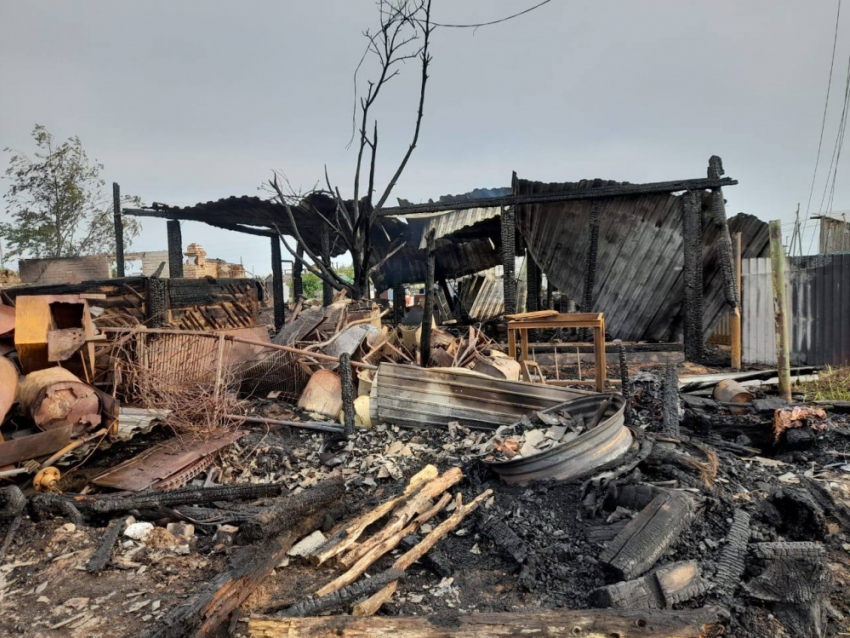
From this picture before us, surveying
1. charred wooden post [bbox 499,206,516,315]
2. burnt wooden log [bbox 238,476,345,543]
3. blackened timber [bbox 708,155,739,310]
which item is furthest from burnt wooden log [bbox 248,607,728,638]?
charred wooden post [bbox 499,206,516,315]

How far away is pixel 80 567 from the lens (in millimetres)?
3623

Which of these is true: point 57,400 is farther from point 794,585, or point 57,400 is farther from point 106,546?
point 794,585

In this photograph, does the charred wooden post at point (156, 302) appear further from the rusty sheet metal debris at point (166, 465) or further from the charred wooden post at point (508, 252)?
the charred wooden post at point (508, 252)

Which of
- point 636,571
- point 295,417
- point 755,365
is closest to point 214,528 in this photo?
point 295,417

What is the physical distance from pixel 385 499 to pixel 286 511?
0.93 meters

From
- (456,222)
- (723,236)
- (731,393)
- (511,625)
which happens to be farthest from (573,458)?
(456,222)

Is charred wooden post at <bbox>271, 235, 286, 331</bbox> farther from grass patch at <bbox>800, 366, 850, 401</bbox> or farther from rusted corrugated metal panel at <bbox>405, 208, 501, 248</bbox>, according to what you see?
grass patch at <bbox>800, 366, 850, 401</bbox>

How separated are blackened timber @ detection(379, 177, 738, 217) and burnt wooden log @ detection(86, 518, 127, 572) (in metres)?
8.97

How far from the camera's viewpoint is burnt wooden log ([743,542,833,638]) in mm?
2854

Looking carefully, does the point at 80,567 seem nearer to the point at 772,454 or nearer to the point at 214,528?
the point at 214,528

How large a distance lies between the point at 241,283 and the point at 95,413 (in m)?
7.09

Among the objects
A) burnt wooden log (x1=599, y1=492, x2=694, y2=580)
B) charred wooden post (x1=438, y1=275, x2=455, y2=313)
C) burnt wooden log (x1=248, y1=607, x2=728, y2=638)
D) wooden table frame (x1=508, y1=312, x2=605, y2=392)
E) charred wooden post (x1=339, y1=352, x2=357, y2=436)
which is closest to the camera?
burnt wooden log (x1=248, y1=607, x2=728, y2=638)

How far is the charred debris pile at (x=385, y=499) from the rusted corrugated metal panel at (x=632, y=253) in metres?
4.11

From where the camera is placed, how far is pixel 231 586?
3154mm
